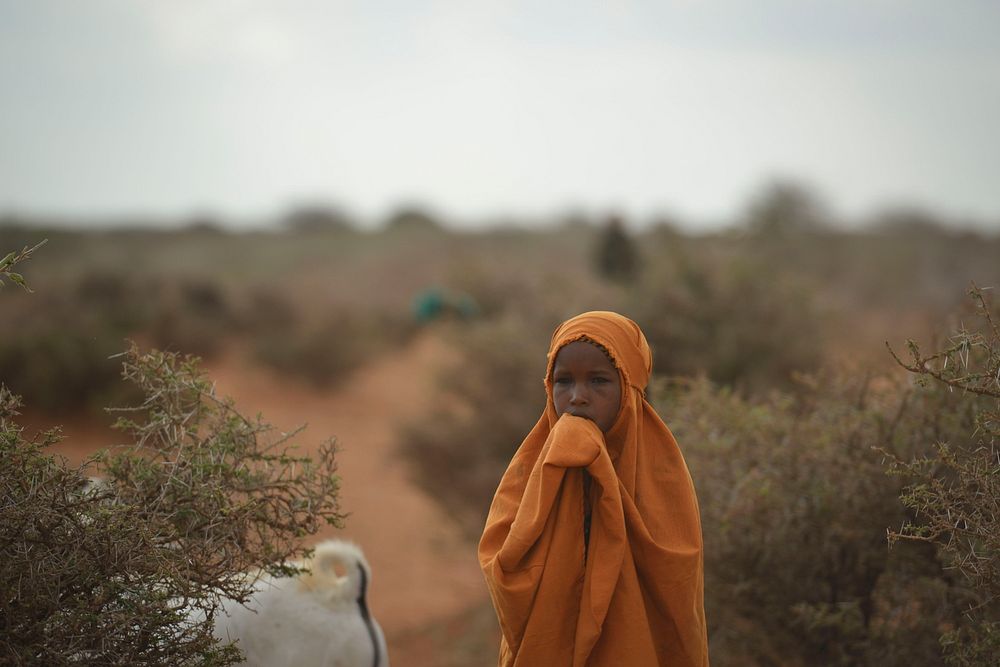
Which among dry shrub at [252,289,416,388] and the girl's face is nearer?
the girl's face

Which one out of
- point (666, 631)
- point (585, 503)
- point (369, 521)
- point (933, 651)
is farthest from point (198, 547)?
point (369, 521)

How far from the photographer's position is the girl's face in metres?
2.21

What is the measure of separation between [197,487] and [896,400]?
9.07ft

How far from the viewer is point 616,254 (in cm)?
1007

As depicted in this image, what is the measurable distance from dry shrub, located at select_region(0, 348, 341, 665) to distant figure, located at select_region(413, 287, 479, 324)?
6.52m

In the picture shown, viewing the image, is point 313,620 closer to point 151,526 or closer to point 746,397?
point 151,526

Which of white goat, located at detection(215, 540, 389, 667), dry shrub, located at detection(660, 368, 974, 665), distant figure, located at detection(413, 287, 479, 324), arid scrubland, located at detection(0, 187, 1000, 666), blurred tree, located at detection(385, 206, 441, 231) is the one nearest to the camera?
white goat, located at detection(215, 540, 389, 667)

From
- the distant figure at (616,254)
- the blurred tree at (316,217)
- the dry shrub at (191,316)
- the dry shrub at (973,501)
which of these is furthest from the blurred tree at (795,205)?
the blurred tree at (316,217)

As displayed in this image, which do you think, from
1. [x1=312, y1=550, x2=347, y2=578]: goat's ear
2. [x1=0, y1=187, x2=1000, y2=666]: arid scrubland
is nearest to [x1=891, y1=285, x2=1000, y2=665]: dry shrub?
[x1=0, y1=187, x2=1000, y2=666]: arid scrubland

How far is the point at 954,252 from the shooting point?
25.7 m

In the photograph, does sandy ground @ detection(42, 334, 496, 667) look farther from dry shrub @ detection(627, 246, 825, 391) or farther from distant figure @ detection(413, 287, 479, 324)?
dry shrub @ detection(627, 246, 825, 391)

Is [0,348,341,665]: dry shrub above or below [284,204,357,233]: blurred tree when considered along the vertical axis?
above

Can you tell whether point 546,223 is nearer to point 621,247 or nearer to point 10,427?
point 621,247

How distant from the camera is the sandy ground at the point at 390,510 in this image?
6359 mm
